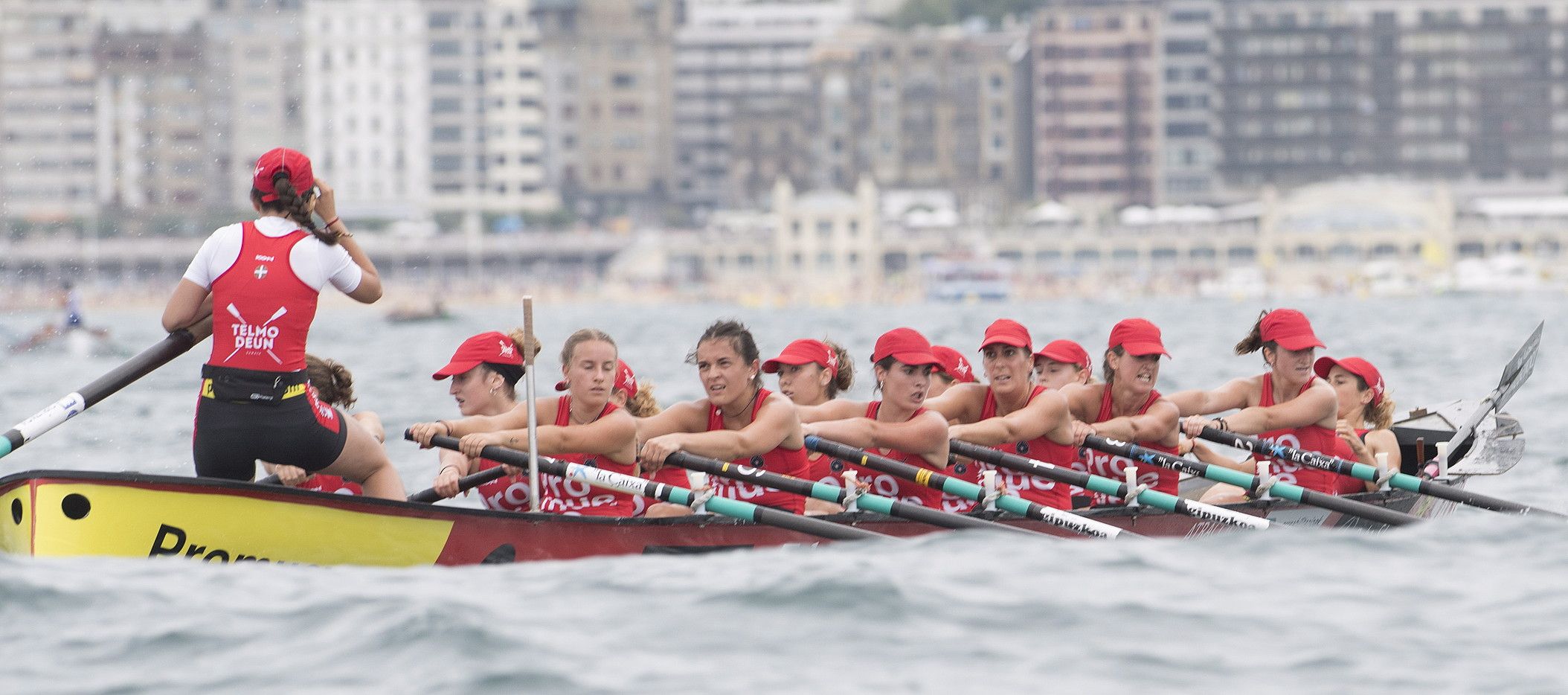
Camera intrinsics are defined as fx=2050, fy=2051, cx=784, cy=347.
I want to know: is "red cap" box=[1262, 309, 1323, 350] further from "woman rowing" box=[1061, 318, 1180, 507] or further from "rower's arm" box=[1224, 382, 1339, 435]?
"woman rowing" box=[1061, 318, 1180, 507]

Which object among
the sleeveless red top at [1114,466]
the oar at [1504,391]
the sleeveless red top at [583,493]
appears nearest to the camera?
the sleeveless red top at [583,493]

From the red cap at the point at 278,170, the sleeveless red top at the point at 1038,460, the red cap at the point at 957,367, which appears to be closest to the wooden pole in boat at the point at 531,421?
the red cap at the point at 278,170

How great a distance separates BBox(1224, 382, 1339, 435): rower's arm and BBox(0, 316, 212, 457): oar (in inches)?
228

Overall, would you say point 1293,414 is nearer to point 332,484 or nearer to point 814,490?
point 814,490

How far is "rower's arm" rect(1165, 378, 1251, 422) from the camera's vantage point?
1217 centimetres

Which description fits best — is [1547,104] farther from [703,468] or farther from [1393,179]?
[703,468]

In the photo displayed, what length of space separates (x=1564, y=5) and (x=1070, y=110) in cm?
3019

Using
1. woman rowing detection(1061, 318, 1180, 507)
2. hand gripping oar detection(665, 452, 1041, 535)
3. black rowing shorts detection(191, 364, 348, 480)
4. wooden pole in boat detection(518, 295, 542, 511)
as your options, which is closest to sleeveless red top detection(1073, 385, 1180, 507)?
woman rowing detection(1061, 318, 1180, 507)

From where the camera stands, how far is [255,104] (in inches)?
4564

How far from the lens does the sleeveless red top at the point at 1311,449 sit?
11.6m

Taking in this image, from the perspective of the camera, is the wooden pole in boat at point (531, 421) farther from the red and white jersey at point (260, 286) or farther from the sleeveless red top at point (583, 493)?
the red and white jersey at point (260, 286)

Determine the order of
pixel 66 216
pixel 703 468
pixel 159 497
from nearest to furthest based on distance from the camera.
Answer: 1. pixel 159 497
2. pixel 703 468
3. pixel 66 216

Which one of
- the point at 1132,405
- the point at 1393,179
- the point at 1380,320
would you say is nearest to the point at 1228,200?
the point at 1393,179

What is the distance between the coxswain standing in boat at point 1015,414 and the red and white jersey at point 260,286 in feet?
12.0
